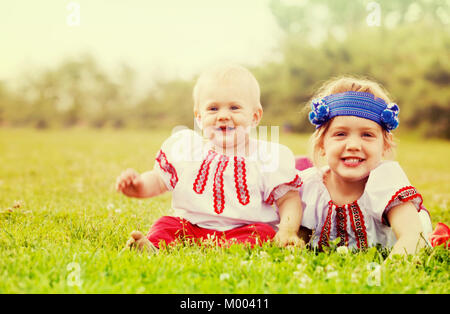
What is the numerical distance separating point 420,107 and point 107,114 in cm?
1339

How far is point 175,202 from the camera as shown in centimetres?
320

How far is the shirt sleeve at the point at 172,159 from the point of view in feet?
10.3

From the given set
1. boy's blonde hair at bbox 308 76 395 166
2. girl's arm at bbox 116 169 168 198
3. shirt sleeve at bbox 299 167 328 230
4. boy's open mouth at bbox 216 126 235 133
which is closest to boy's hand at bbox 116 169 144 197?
girl's arm at bbox 116 169 168 198

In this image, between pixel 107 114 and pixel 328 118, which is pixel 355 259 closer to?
pixel 328 118

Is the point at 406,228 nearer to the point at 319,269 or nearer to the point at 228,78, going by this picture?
the point at 319,269

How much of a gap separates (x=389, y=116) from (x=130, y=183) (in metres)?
1.62

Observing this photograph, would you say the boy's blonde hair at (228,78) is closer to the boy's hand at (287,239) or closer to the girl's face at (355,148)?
the girl's face at (355,148)

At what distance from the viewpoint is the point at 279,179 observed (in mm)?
3023

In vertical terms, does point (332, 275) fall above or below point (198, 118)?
below

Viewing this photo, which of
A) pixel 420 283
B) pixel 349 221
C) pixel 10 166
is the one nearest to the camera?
pixel 420 283

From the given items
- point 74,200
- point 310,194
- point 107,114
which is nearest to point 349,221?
point 310,194

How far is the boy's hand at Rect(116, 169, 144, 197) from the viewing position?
2.91 meters

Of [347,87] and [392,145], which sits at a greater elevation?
[347,87]

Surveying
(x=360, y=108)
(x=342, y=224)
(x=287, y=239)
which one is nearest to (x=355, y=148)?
(x=360, y=108)
